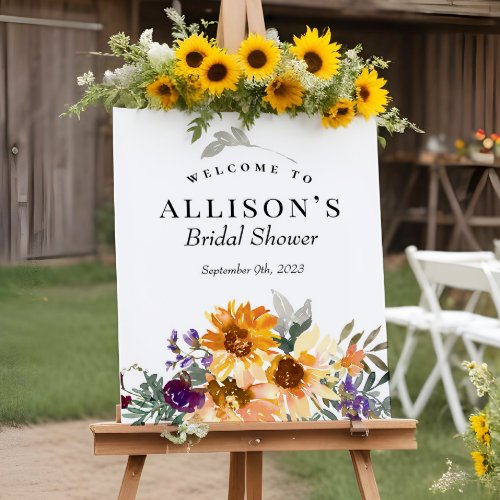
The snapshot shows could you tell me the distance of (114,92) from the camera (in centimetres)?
246

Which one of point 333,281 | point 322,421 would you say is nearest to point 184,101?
point 333,281

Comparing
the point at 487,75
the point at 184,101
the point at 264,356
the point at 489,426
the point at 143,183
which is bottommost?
the point at 489,426

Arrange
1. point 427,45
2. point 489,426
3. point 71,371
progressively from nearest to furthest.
Answer: point 489,426, point 71,371, point 427,45

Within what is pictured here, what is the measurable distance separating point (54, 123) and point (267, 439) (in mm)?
5804

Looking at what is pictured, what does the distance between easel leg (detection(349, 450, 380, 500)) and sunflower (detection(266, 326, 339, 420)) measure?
0.51 feet

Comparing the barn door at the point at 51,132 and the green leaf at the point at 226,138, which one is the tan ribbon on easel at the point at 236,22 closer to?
the green leaf at the point at 226,138

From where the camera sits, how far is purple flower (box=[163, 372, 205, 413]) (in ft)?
7.83

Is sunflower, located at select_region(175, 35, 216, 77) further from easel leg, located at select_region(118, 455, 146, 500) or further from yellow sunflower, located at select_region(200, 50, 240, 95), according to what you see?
easel leg, located at select_region(118, 455, 146, 500)

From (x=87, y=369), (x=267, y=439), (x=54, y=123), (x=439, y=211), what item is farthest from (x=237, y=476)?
(x=439, y=211)

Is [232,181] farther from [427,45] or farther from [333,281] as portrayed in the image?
[427,45]

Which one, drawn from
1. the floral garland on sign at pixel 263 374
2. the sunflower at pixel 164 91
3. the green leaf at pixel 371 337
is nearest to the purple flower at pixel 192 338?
the floral garland on sign at pixel 263 374

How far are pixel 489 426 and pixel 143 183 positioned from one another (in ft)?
3.77

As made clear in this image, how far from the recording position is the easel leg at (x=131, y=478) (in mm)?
2379

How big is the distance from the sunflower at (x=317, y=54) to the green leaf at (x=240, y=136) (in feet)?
0.72
